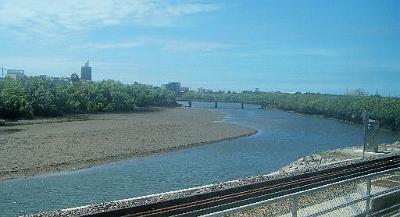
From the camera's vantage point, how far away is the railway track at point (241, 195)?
1529cm

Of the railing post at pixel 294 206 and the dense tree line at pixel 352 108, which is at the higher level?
the railing post at pixel 294 206

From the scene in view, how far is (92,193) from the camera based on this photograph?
2603 cm

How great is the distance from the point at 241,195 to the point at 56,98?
7243 cm

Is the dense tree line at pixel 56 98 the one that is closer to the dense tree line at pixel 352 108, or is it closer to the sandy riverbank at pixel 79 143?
the sandy riverbank at pixel 79 143

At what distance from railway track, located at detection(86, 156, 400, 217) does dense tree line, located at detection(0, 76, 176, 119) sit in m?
58.6

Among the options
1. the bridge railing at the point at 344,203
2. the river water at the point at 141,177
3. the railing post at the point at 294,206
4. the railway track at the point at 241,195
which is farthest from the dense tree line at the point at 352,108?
the railing post at the point at 294,206

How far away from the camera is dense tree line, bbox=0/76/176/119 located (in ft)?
238

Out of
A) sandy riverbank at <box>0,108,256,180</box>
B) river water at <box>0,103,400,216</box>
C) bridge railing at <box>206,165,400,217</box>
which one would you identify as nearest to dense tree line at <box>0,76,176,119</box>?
sandy riverbank at <box>0,108,256,180</box>

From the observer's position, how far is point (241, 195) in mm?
18328

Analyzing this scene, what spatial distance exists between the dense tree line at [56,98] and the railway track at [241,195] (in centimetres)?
5862

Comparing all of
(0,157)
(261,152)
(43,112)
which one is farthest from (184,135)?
(43,112)

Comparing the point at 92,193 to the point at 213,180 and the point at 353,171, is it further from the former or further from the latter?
the point at 353,171

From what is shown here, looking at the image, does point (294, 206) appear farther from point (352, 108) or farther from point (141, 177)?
point (352, 108)

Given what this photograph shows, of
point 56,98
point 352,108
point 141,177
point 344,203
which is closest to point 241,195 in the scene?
point 344,203
